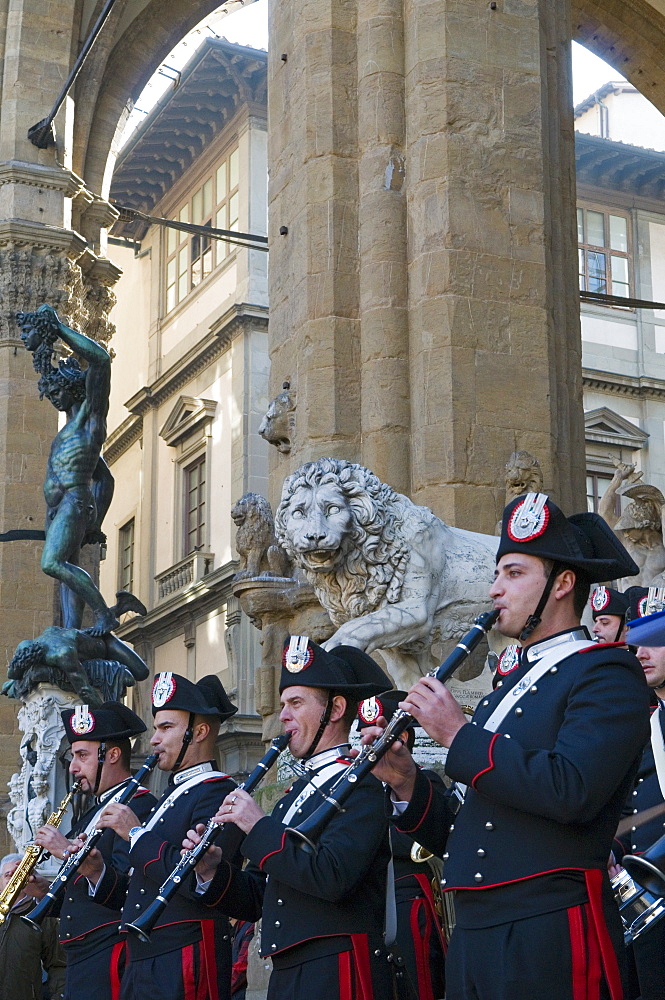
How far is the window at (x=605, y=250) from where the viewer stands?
1109 inches

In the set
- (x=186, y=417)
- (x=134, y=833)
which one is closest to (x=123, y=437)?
(x=186, y=417)

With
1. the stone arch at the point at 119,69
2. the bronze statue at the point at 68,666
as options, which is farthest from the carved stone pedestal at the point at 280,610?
the stone arch at the point at 119,69

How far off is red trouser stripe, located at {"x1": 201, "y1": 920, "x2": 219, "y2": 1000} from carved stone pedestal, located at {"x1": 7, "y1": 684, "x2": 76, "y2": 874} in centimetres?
688

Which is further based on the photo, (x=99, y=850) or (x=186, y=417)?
(x=186, y=417)

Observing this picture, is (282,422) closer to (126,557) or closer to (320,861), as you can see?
(320,861)

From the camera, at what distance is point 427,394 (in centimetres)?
852

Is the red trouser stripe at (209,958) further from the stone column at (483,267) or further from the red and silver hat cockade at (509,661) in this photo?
the stone column at (483,267)

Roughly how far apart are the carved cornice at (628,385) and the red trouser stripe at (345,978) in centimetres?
2314

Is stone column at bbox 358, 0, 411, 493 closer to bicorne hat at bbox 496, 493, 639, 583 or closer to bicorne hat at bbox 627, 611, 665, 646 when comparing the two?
bicorne hat at bbox 627, 611, 665, 646

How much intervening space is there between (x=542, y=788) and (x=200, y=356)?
2521cm

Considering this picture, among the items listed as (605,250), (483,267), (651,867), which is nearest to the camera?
(651,867)

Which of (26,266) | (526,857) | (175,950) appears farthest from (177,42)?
(526,857)

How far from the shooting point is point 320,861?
452cm

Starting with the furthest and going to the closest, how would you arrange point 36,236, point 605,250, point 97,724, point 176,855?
point 605,250, point 36,236, point 97,724, point 176,855
